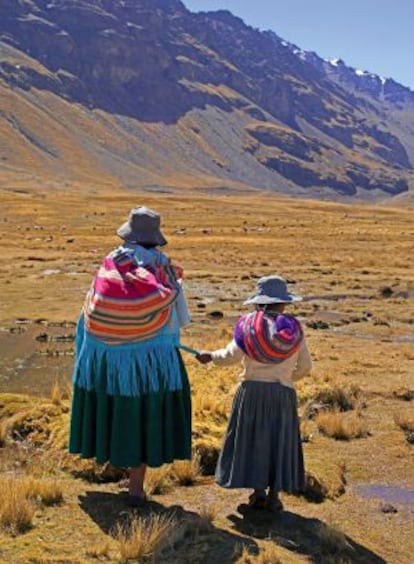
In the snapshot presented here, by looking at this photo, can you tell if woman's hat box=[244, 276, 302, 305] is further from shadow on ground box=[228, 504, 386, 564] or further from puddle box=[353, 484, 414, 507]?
puddle box=[353, 484, 414, 507]

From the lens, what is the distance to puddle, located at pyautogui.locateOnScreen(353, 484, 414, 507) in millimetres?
8250

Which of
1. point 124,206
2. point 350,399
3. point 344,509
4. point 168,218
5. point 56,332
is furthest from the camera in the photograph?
point 124,206

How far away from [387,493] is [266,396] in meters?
2.19

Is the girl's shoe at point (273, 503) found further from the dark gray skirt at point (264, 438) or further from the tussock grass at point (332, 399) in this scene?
the tussock grass at point (332, 399)

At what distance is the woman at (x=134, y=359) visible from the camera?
22.2ft

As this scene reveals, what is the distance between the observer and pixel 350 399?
39.9 feet

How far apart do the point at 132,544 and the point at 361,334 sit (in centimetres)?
1750

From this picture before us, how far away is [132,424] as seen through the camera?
6.89m

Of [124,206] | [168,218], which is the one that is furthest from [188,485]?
[124,206]

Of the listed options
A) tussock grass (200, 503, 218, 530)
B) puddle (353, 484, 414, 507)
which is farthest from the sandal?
puddle (353, 484, 414, 507)

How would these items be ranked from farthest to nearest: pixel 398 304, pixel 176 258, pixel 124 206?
pixel 124 206 → pixel 176 258 → pixel 398 304

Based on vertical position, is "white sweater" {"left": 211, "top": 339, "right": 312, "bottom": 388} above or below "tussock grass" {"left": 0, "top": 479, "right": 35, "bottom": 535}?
above

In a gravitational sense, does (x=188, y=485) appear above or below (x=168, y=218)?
below

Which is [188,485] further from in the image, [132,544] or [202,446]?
[132,544]
